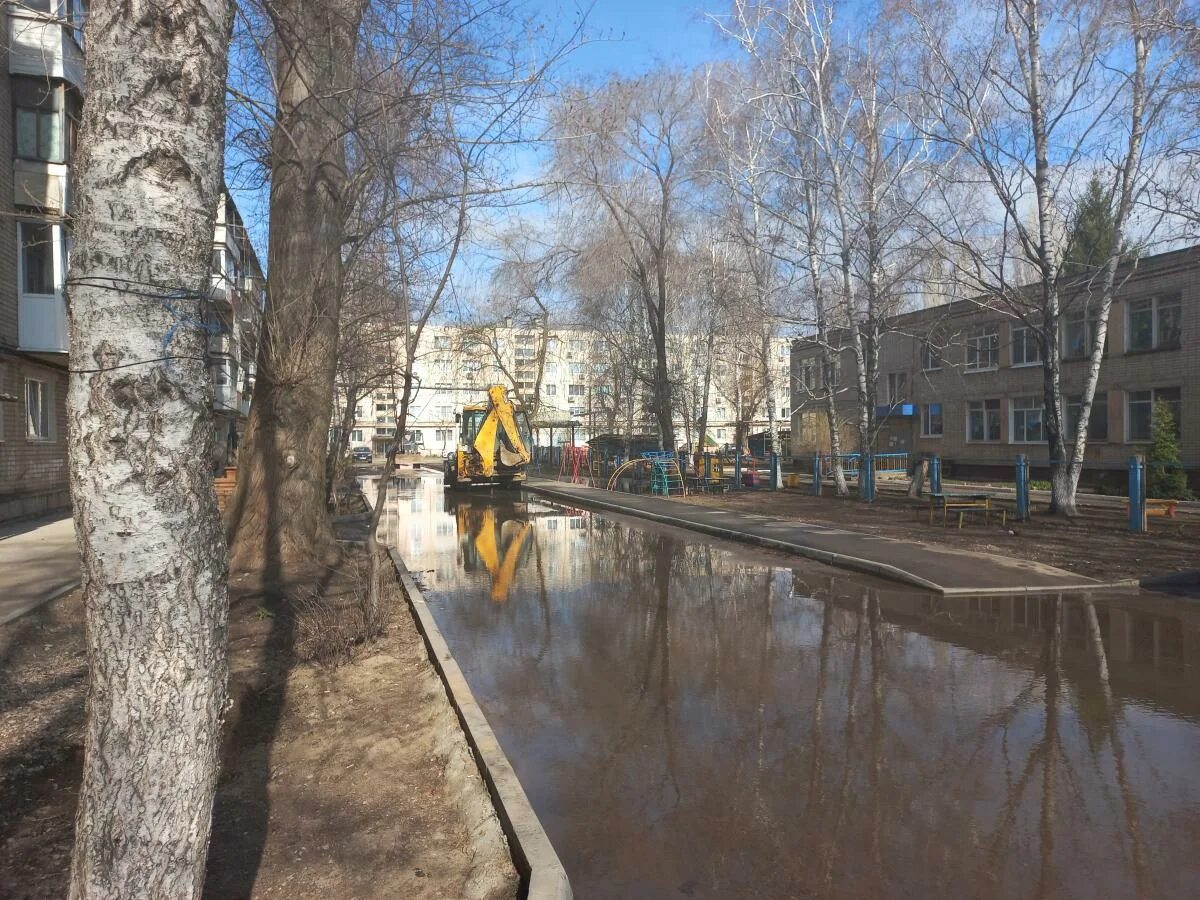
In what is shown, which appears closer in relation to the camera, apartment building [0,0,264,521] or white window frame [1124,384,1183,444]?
apartment building [0,0,264,521]

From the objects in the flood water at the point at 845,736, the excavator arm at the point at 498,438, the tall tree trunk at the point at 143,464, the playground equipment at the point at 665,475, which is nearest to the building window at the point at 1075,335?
the playground equipment at the point at 665,475

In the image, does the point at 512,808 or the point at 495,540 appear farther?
the point at 495,540

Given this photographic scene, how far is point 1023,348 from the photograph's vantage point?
31.1m

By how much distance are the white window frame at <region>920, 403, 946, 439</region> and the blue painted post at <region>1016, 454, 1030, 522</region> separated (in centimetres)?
1880

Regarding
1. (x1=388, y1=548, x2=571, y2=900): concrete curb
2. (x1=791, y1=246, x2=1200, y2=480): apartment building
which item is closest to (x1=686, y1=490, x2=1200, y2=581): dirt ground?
(x1=791, y1=246, x2=1200, y2=480): apartment building

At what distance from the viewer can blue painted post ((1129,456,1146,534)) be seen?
1424 centimetres

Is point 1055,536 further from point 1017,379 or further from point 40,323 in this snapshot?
point 40,323

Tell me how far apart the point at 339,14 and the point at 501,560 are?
26.5 ft

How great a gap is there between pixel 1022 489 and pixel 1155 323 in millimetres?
13528

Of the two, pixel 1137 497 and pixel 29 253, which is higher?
pixel 29 253

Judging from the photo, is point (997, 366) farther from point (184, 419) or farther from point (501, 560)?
point (184, 419)

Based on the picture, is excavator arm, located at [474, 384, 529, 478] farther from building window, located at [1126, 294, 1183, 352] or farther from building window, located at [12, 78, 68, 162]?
building window, located at [1126, 294, 1183, 352]

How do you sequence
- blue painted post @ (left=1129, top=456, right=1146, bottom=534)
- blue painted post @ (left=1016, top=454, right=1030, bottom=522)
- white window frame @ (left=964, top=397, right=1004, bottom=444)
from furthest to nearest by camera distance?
white window frame @ (left=964, top=397, right=1004, bottom=444) < blue painted post @ (left=1016, top=454, right=1030, bottom=522) < blue painted post @ (left=1129, top=456, right=1146, bottom=534)

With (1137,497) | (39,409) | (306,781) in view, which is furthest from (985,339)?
(306,781)
